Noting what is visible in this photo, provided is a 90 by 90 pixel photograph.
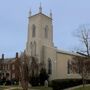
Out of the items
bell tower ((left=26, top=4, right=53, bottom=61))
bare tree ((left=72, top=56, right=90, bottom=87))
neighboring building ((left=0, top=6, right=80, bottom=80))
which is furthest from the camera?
bell tower ((left=26, top=4, right=53, bottom=61))

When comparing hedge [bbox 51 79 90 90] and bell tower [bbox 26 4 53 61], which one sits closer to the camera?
hedge [bbox 51 79 90 90]

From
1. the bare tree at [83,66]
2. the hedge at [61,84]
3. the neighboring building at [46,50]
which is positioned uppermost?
the neighboring building at [46,50]

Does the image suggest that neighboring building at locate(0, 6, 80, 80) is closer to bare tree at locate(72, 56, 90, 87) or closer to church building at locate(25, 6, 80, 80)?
church building at locate(25, 6, 80, 80)

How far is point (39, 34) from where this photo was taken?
66.1m

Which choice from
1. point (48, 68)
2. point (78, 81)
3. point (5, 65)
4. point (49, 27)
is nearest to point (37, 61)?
point (48, 68)

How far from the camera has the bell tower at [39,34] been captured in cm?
6519

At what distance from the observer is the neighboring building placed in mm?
63000

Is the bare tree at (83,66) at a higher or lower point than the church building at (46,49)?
lower

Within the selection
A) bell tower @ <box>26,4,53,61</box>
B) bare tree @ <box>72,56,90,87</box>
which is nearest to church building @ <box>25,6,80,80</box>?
bell tower @ <box>26,4,53,61</box>

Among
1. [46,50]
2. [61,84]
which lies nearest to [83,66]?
[61,84]

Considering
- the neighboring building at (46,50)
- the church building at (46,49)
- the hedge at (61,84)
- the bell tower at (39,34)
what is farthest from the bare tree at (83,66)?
the bell tower at (39,34)

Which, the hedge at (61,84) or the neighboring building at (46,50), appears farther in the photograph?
the neighboring building at (46,50)

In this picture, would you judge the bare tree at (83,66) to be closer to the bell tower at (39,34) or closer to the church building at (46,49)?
the church building at (46,49)

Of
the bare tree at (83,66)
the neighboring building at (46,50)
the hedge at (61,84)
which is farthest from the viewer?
→ the neighboring building at (46,50)
